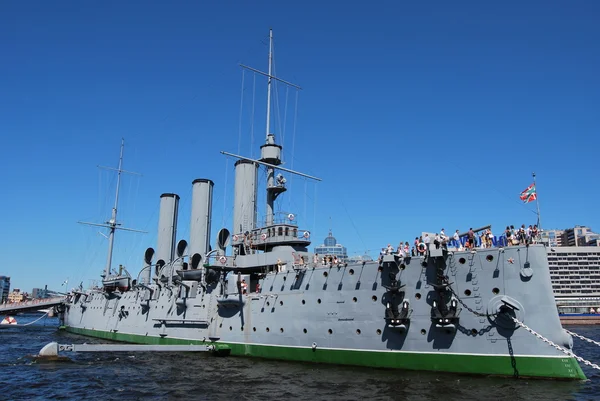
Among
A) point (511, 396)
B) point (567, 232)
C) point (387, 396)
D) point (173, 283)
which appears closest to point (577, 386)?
point (511, 396)

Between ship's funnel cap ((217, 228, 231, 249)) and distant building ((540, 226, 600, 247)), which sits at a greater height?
distant building ((540, 226, 600, 247))

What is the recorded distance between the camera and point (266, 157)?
31016 mm

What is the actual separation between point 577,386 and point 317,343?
10637 mm

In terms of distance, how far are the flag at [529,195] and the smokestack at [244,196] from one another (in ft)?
57.3

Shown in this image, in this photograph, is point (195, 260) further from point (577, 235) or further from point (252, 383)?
point (577, 235)

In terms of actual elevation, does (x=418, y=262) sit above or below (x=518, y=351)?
above

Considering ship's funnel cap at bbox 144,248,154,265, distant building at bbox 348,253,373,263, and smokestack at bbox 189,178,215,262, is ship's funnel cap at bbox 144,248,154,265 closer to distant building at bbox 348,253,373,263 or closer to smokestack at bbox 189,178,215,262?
smokestack at bbox 189,178,215,262

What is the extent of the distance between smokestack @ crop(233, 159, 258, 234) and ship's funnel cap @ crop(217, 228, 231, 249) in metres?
1.43

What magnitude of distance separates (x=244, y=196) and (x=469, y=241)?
57.2ft

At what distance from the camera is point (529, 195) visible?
1962 centimetres

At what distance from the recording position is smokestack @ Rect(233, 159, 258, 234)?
31.3m

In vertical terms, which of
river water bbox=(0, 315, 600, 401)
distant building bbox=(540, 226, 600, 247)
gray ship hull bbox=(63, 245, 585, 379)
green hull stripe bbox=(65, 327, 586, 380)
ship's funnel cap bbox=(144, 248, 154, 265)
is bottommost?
river water bbox=(0, 315, 600, 401)

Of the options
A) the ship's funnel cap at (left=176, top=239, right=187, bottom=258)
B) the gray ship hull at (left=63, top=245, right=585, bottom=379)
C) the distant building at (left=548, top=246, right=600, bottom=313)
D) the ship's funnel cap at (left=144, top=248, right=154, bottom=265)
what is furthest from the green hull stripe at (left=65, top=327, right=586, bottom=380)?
the distant building at (left=548, top=246, right=600, bottom=313)

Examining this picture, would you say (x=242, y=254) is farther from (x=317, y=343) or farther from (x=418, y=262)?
(x=418, y=262)
